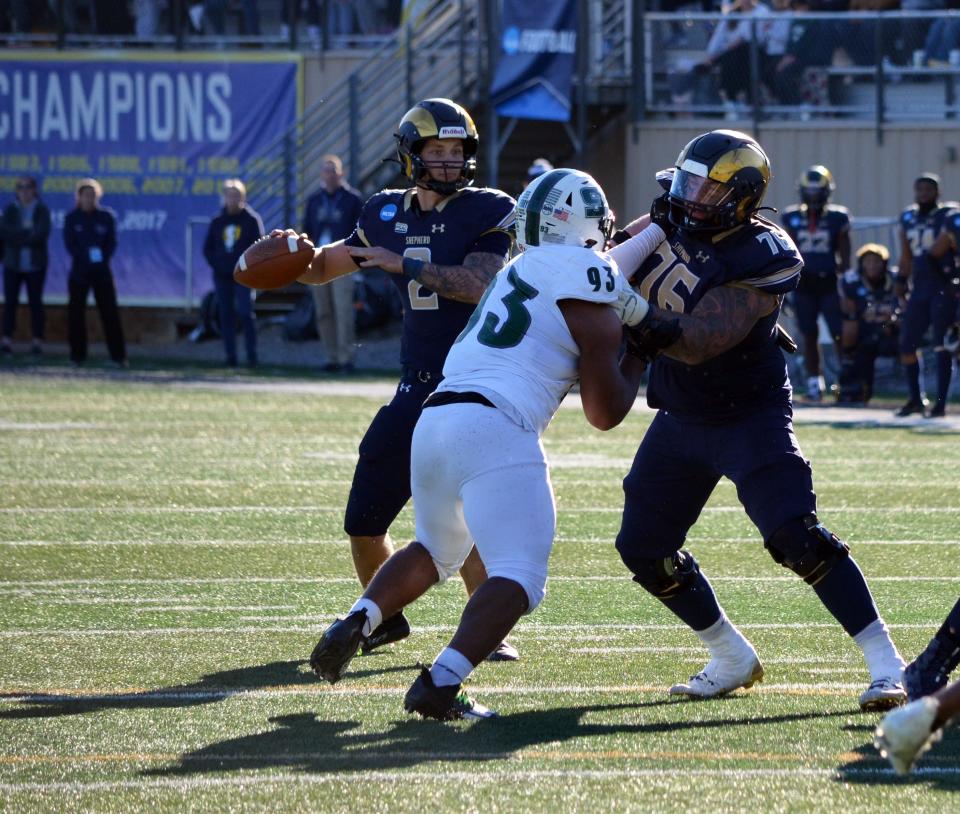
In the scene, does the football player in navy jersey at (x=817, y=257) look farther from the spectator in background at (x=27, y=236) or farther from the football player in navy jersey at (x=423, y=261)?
the football player in navy jersey at (x=423, y=261)

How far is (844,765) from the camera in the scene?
14.8 feet

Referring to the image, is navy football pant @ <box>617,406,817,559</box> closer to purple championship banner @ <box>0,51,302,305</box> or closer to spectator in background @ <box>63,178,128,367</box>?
spectator in background @ <box>63,178,128,367</box>

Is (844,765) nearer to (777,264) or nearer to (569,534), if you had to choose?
(777,264)

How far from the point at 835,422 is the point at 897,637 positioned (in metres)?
7.54

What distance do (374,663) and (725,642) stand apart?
4.04 ft

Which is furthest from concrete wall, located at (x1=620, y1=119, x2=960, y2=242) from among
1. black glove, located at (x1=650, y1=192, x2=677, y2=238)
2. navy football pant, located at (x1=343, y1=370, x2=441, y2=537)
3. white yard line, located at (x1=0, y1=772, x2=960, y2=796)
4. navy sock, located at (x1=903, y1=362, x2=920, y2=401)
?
white yard line, located at (x1=0, y1=772, x2=960, y2=796)

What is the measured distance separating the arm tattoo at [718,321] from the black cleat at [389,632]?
4.87 ft

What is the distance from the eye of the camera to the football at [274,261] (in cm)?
609

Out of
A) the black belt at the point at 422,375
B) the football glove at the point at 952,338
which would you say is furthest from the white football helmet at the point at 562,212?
the football glove at the point at 952,338

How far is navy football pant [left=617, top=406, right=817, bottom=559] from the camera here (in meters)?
5.23

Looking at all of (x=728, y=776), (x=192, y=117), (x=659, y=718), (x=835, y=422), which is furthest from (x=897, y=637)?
(x=192, y=117)

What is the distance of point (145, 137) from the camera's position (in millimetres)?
21406

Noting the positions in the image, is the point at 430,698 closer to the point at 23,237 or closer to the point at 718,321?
the point at 718,321

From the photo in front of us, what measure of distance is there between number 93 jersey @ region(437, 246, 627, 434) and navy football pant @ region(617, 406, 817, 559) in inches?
22.8
